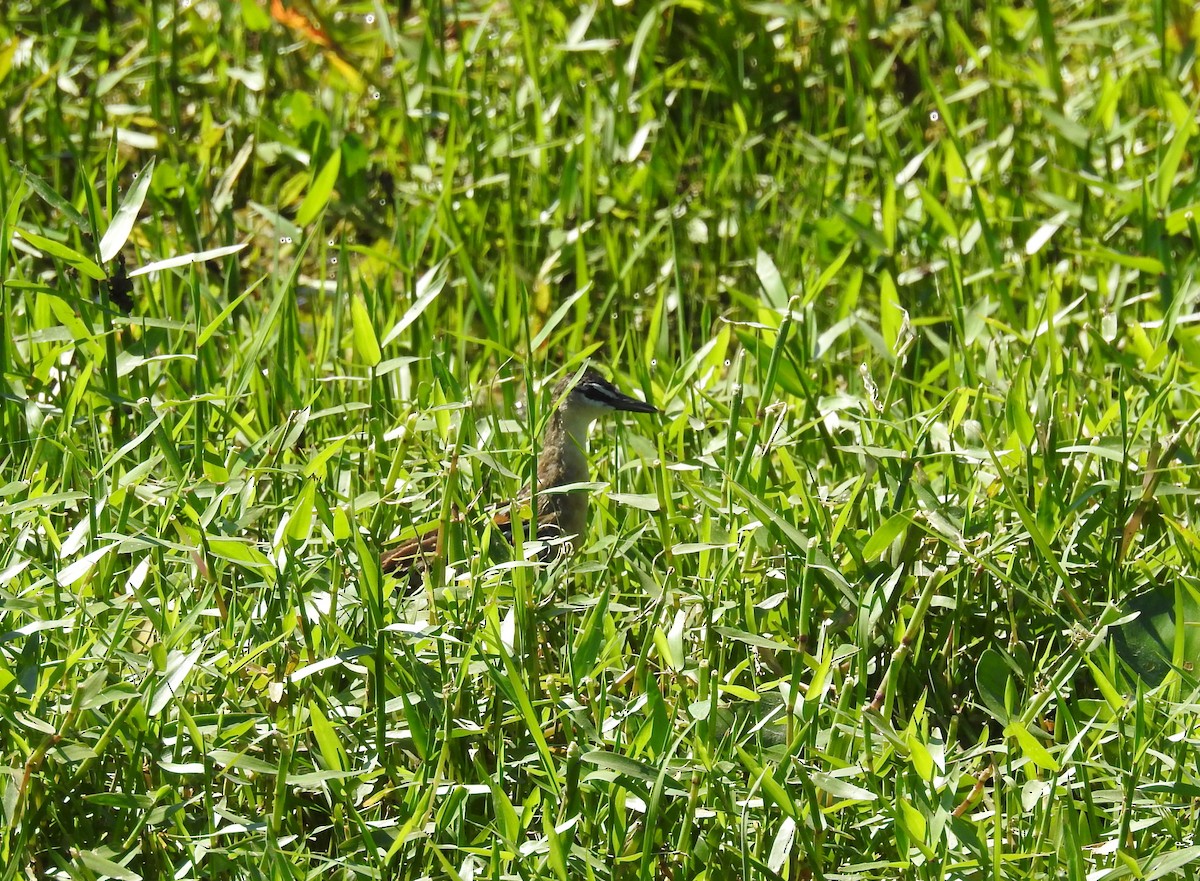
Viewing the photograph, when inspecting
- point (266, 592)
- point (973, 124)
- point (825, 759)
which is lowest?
point (825, 759)

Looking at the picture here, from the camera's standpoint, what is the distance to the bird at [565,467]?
137 inches

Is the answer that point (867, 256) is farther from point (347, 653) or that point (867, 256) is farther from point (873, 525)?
point (347, 653)

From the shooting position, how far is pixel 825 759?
2688 millimetres

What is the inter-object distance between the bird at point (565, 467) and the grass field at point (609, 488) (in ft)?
0.30

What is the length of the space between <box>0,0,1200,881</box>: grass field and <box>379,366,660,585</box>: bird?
92 millimetres

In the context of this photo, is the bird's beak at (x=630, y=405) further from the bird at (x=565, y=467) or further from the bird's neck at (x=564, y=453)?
the bird's neck at (x=564, y=453)

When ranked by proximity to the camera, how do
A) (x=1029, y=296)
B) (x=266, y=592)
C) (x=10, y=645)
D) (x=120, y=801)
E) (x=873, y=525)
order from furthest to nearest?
(x=1029, y=296) → (x=873, y=525) → (x=266, y=592) → (x=10, y=645) → (x=120, y=801)

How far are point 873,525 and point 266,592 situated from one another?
1.33 m

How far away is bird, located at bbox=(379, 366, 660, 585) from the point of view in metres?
3.47

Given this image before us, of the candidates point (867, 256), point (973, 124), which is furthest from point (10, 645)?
point (973, 124)

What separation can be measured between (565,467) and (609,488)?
23.7 inches

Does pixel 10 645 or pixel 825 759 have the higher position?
pixel 10 645

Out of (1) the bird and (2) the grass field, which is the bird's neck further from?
(2) the grass field

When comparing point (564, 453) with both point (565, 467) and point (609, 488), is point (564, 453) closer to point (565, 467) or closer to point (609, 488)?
point (565, 467)
